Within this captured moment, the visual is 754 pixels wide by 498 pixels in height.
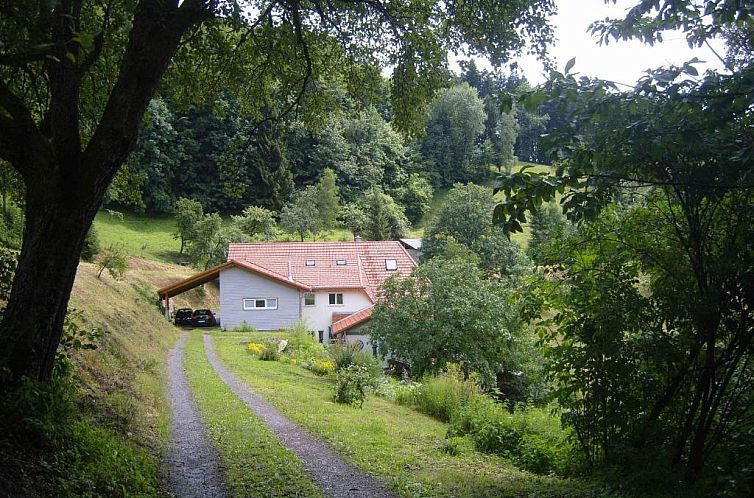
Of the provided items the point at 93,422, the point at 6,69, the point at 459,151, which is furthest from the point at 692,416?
the point at 459,151

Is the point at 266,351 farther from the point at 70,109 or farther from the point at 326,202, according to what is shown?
the point at 326,202

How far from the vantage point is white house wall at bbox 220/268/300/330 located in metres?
37.8

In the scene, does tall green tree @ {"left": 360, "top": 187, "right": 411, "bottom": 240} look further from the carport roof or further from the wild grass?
the carport roof

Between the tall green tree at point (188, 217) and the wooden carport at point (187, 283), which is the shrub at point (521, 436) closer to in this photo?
the wooden carport at point (187, 283)

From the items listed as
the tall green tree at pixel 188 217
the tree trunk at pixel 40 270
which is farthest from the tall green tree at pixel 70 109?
the tall green tree at pixel 188 217

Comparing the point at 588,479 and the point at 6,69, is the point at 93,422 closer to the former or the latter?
the point at 6,69

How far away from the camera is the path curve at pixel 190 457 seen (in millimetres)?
6735

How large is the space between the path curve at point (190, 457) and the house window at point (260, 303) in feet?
82.5

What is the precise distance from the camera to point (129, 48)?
570 centimetres

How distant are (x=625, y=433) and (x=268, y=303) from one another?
1302 inches

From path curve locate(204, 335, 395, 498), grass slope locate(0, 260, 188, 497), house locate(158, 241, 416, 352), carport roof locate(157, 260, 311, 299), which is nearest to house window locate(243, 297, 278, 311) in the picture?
house locate(158, 241, 416, 352)

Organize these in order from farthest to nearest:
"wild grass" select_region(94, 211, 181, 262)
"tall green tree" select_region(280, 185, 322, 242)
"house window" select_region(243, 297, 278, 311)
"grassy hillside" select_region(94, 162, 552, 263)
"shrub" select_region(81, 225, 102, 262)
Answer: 1. "tall green tree" select_region(280, 185, 322, 242)
2. "grassy hillside" select_region(94, 162, 552, 263)
3. "wild grass" select_region(94, 211, 181, 262)
4. "house window" select_region(243, 297, 278, 311)
5. "shrub" select_region(81, 225, 102, 262)

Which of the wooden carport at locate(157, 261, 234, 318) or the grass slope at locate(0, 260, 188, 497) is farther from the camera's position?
the wooden carport at locate(157, 261, 234, 318)

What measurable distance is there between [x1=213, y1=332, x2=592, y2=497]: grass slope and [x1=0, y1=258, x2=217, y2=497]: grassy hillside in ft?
8.87
